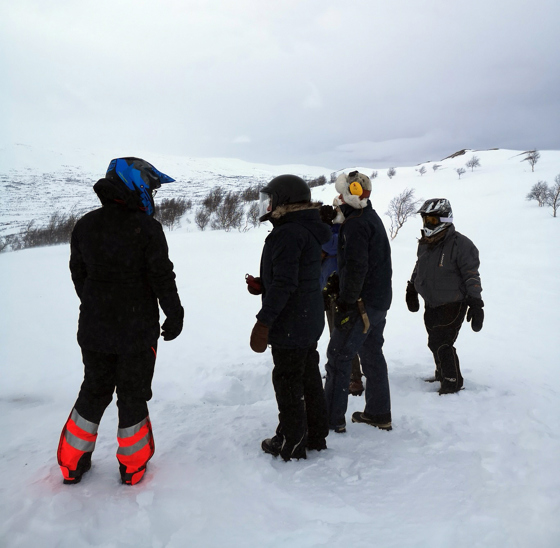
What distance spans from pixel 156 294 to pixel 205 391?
2.11 meters

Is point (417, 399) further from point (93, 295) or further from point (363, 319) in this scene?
point (93, 295)

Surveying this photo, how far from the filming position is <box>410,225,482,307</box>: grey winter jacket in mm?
3145

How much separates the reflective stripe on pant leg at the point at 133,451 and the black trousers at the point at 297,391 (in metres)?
0.85

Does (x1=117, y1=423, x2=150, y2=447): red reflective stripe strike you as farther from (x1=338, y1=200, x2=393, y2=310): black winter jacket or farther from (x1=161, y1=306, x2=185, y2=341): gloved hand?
(x1=338, y1=200, x2=393, y2=310): black winter jacket

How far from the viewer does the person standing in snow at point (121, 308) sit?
1922 millimetres

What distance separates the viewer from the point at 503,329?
20.0 ft

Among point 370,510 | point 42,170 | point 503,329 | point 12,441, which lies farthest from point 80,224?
point 42,170

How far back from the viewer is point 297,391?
2260 mm

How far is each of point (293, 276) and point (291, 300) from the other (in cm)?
20

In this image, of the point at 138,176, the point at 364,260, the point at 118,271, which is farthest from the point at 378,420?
the point at 138,176

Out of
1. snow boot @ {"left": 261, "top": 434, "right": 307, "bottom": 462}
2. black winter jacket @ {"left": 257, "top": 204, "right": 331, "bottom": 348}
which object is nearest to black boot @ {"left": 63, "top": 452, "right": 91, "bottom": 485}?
snow boot @ {"left": 261, "top": 434, "right": 307, "bottom": 462}

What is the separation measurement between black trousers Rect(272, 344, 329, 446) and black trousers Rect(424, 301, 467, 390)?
160cm

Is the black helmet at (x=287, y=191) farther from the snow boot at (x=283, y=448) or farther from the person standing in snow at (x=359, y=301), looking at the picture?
the snow boot at (x=283, y=448)

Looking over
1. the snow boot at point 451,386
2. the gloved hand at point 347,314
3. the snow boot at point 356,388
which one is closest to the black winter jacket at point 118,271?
the gloved hand at point 347,314
